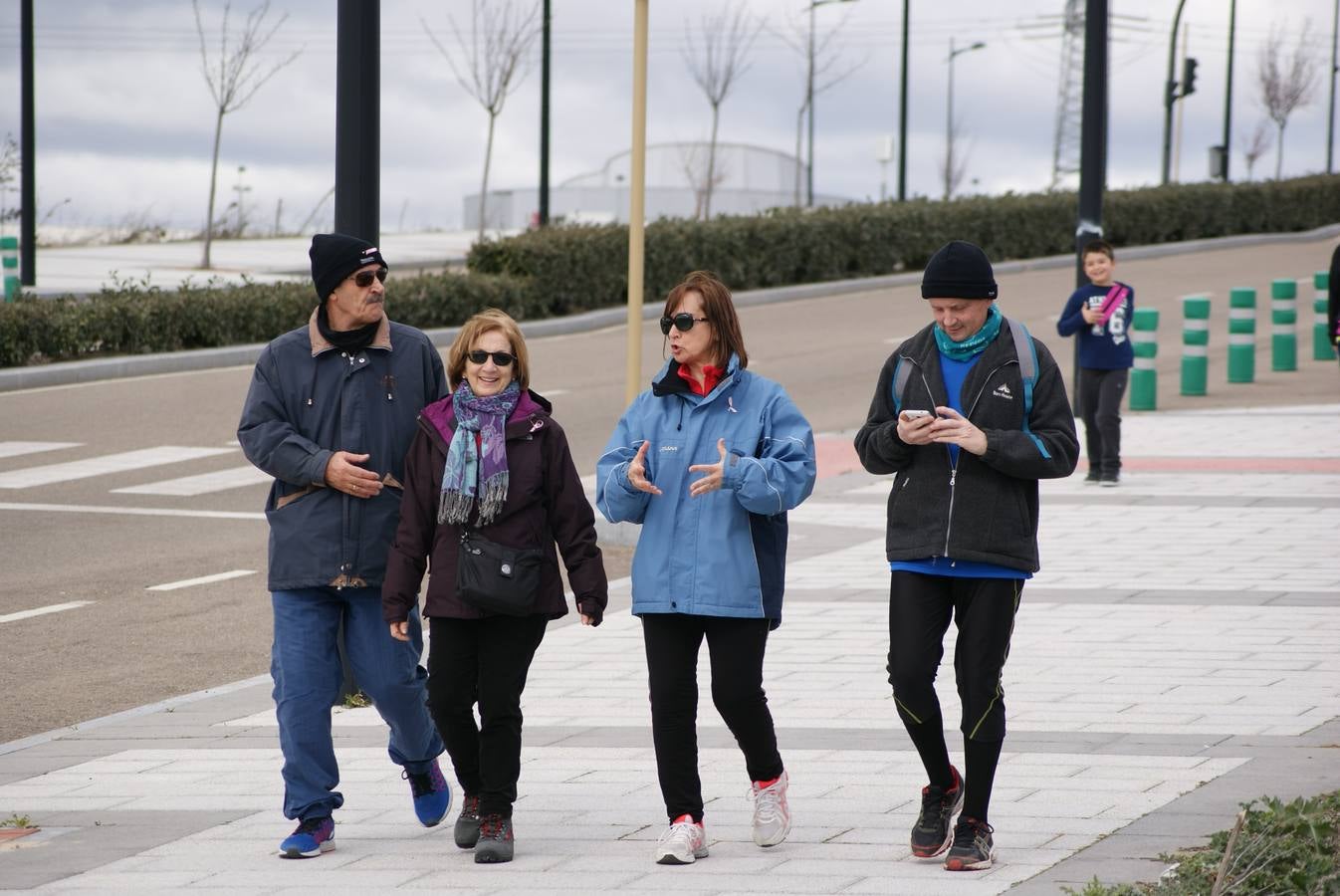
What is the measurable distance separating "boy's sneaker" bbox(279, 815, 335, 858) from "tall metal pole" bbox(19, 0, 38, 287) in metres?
22.9

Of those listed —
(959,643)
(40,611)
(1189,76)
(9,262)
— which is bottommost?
(40,611)

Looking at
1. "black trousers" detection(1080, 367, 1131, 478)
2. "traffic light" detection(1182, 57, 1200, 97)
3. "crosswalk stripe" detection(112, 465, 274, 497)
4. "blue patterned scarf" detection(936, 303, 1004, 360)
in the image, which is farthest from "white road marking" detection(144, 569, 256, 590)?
"traffic light" detection(1182, 57, 1200, 97)

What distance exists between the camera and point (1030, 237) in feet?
121

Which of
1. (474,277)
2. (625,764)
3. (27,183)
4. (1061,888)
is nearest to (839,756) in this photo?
(625,764)

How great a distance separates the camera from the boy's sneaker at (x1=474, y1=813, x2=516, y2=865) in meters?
5.51

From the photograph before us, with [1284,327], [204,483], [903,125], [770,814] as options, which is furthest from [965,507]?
[903,125]

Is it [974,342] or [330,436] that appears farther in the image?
[330,436]

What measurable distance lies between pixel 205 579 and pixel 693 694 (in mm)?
6007

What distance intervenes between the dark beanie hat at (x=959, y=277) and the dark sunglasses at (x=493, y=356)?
47.0 inches

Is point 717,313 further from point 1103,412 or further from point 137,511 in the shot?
point 137,511

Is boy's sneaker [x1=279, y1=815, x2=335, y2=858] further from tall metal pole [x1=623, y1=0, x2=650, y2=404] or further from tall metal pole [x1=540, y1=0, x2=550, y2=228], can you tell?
tall metal pole [x1=540, y1=0, x2=550, y2=228]

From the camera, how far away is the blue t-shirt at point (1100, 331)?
13.4 meters

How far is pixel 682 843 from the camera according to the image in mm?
5406

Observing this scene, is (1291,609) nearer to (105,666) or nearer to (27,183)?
(105,666)
